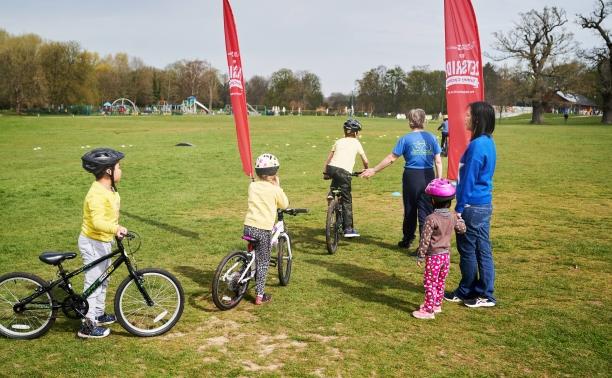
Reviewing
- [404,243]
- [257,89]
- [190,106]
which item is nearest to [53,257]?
[404,243]

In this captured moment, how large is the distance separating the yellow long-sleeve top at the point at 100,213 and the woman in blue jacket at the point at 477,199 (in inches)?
147

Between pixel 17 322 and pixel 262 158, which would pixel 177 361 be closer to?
pixel 17 322

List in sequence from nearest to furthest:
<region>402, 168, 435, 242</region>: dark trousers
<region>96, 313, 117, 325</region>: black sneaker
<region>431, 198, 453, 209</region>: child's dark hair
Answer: <region>96, 313, 117, 325</region>: black sneaker
<region>431, 198, 453, 209</region>: child's dark hair
<region>402, 168, 435, 242</region>: dark trousers

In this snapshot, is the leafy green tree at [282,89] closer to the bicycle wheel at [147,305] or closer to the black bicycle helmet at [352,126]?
the black bicycle helmet at [352,126]

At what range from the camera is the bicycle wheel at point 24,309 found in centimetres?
509

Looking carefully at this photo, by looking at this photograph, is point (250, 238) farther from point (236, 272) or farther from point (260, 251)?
point (236, 272)

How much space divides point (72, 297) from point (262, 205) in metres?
2.21

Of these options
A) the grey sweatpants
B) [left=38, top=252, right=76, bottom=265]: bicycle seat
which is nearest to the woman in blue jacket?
the grey sweatpants

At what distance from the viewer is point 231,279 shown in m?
6.00

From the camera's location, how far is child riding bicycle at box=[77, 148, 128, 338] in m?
5.08

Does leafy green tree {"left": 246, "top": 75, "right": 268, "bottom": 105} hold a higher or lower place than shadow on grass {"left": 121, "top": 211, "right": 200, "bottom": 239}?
higher

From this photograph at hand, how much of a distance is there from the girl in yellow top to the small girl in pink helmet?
1722 millimetres

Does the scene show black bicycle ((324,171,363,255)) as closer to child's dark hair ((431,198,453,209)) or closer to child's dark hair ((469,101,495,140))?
child's dark hair ((431,198,453,209))

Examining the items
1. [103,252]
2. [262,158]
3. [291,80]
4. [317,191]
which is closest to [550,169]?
[317,191]
